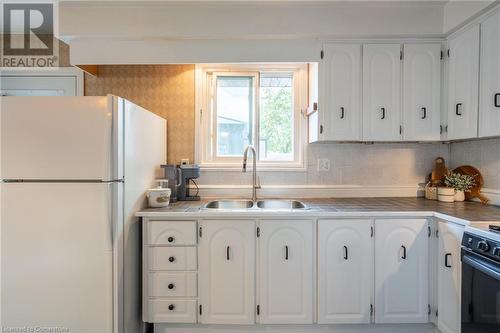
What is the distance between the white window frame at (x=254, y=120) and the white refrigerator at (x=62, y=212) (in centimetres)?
91

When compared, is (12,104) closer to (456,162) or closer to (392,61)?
(392,61)

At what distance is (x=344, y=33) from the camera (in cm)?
202

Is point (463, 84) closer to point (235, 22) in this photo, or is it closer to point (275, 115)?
point (275, 115)

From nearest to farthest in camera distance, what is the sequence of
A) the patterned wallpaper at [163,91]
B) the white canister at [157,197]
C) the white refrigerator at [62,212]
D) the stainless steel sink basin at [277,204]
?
the white refrigerator at [62,212]
the white canister at [157,197]
the stainless steel sink basin at [277,204]
the patterned wallpaper at [163,91]

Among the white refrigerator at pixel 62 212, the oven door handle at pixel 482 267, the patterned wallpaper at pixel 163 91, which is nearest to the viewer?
the oven door handle at pixel 482 267

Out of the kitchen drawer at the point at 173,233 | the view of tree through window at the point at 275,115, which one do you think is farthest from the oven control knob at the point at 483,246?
the kitchen drawer at the point at 173,233

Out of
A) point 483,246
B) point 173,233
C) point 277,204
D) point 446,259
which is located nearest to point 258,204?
point 277,204

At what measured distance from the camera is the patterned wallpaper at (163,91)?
238 cm

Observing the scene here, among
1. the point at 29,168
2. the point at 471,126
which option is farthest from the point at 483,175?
the point at 29,168

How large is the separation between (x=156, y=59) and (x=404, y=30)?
1938 mm

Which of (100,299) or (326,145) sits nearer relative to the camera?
(100,299)

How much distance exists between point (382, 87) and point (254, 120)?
1.09 metres

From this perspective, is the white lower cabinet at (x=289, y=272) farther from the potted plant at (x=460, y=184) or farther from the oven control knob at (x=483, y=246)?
the potted plant at (x=460, y=184)

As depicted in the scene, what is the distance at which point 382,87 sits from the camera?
81.0 inches
